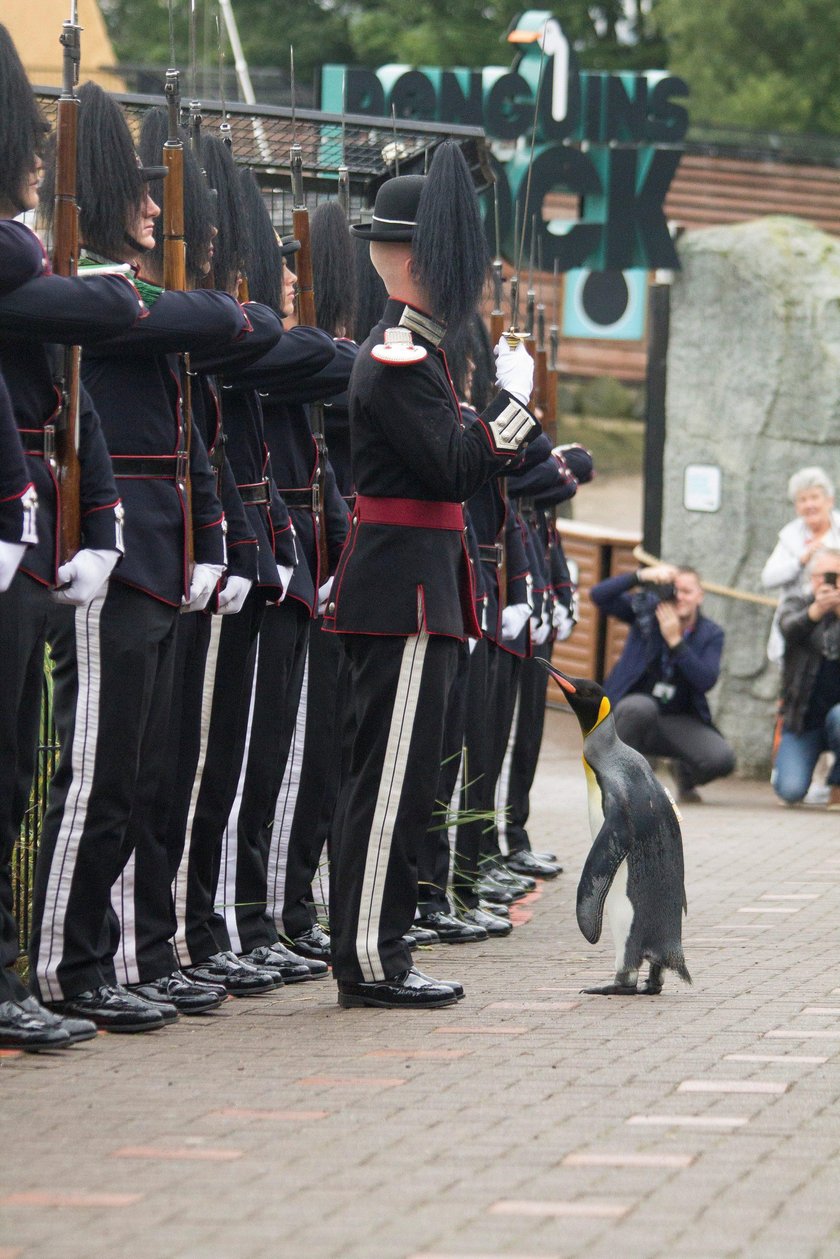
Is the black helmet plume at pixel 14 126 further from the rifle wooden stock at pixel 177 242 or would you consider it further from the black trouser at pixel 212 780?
the black trouser at pixel 212 780

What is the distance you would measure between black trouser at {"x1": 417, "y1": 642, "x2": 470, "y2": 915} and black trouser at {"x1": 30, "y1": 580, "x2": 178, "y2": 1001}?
6.78 ft

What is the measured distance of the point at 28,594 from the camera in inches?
183

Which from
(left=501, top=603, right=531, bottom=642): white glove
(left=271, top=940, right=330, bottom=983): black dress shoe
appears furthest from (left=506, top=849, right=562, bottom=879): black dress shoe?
(left=271, top=940, right=330, bottom=983): black dress shoe

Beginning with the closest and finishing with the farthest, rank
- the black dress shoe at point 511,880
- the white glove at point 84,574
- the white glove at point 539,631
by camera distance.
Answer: the white glove at point 84,574, the black dress shoe at point 511,880, the white glove at point 539,631

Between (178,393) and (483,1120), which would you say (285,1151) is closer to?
(483,1120)

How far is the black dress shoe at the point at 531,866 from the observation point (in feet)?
29.5

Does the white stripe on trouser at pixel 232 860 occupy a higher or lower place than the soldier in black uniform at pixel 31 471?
lower

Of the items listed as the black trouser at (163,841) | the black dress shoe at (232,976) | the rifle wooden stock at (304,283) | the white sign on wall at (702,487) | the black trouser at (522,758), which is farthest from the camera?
the white sign on wall at (702,487)

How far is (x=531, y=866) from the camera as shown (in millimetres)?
9008

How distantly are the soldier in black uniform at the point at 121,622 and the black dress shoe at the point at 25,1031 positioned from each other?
26cm

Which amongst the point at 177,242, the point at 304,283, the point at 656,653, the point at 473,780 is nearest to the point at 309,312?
the point at 304,283

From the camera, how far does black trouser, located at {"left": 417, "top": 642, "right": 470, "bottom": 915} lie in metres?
7.06

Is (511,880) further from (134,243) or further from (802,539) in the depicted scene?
(802,539)

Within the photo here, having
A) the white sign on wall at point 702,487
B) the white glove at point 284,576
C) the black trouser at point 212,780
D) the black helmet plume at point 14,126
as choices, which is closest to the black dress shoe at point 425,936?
the black trouser at point 212,780
